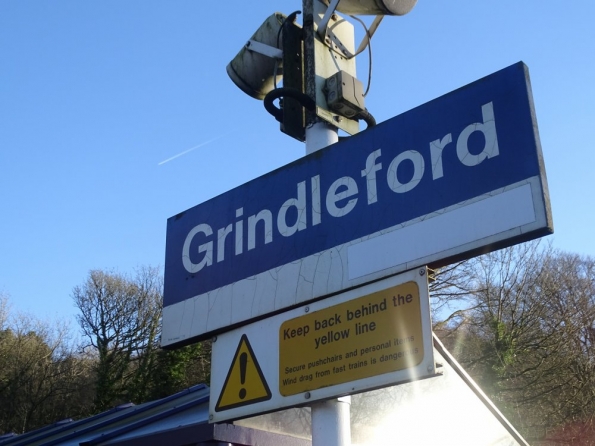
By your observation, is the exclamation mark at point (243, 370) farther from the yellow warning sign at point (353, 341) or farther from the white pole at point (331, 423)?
the white pole at point (331, 423)

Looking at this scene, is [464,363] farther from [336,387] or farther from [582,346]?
[336,387]

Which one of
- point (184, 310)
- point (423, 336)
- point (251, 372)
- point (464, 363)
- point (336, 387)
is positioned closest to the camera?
point (423, 336)

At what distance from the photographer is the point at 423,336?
2.53m

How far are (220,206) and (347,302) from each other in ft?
3.55

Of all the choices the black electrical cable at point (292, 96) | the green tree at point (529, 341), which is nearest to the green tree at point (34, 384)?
the green tree at point (529, 341)

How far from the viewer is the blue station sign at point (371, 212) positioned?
8.65ft

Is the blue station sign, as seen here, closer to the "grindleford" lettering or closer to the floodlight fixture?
the "grindleford" lettering

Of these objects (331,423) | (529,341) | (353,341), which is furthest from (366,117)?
(529,341)

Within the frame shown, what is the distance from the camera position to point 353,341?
2.75 m

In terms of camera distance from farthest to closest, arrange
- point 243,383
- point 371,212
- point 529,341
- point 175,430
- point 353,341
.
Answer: point 529,341, point 175,430, point 243,383, point 371,212, point 353,341

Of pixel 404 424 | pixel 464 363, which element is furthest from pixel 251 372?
pixel 464 363

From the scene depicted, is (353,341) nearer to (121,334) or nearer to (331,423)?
(331,423)

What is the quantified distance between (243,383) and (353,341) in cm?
64

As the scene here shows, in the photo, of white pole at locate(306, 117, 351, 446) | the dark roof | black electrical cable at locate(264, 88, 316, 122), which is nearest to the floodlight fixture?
black electrical cable at locate(264, 88, 316, 122)
